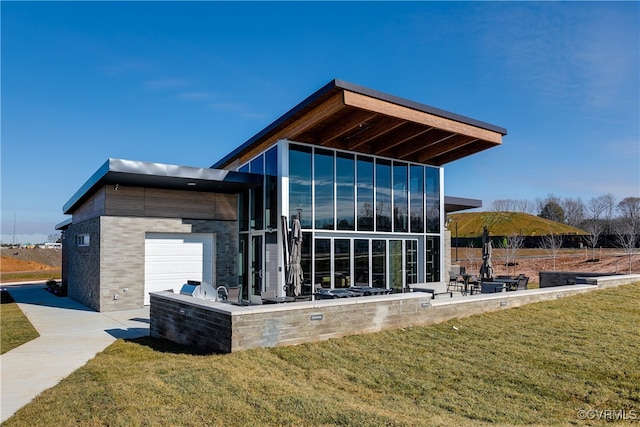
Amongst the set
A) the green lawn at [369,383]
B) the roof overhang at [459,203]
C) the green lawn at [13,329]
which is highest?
the roof overhang at [459,203]

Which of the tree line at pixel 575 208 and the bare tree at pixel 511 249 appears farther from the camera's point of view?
the tree line at pixel 575 208

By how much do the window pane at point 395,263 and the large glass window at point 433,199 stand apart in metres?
1.86

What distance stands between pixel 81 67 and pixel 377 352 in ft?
46.2

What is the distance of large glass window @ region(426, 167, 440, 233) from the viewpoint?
53.7ft

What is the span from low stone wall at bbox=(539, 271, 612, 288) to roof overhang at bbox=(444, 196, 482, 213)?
501 cm

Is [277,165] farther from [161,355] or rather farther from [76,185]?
[76,185]

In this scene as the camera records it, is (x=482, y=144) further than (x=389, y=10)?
Yes

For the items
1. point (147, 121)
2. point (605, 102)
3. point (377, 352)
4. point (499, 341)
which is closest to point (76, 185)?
point (147, 121)

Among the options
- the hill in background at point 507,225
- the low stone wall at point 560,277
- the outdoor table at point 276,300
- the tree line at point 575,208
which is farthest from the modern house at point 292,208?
the tree line at point 575,208

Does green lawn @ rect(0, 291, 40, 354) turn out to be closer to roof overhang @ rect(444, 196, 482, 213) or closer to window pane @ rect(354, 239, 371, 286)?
window pane @ rect(354, 239, 371, 286)

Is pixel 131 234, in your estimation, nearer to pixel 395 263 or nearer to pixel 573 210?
pixel 395 263

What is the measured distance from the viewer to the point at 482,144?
15.0 m

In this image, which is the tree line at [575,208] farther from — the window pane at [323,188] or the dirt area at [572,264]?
the window pane at [323,188]

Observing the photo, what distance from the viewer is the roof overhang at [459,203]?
20047mm
